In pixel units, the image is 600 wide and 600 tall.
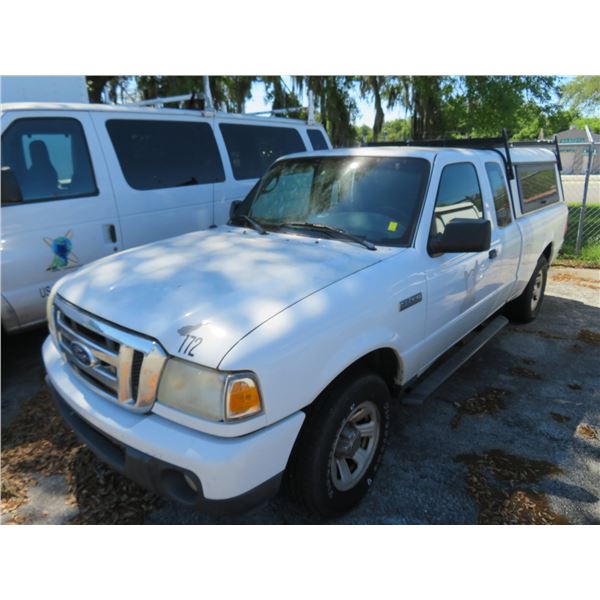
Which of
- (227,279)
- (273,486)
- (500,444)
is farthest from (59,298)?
(500,444)

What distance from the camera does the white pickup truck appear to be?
191 cm

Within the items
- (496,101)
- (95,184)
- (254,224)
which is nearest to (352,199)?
(254,224)

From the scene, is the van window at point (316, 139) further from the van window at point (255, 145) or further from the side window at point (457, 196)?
the side window at point (457, 196)

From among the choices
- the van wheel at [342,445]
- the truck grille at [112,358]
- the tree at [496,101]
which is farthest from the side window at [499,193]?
the tree at [496,101]

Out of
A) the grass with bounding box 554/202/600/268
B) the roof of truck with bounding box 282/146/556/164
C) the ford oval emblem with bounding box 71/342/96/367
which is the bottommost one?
the grass with bounding box 554/202/600/268

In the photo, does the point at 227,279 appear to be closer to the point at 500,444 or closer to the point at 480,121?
the point at 500,444

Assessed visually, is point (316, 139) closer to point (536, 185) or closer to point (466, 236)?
point (536, 185)

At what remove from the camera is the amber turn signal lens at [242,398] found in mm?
1860

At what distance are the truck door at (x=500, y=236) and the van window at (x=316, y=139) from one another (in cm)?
335

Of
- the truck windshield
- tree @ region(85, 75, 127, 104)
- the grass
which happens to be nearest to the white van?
the truck windshield

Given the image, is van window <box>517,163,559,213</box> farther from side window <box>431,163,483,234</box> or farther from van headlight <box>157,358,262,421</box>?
van headlight <box>157,358,262,421</box>

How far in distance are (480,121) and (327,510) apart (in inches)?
653

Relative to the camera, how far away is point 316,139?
22.9 ft

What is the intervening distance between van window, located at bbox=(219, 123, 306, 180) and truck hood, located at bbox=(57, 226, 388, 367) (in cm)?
286
